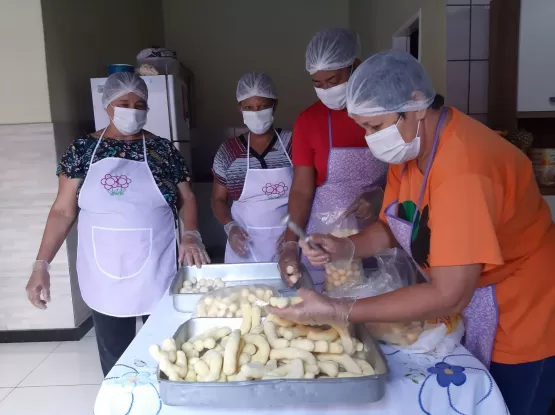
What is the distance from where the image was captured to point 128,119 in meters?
1.62

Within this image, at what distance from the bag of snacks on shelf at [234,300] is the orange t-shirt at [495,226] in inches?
15.1

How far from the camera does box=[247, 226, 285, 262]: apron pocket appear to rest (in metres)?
1.95

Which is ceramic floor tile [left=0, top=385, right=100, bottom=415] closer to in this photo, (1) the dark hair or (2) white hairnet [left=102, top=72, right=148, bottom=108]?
(2) white hairnet [left=102, top=72, right=148, bottom=108]

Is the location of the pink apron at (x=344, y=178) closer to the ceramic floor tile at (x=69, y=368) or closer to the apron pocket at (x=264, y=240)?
the apron pocket at (x=264, y=240)

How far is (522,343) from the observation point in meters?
0.97

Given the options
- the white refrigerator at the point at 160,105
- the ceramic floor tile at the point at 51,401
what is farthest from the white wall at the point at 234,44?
the ceramic floor tile at the point at 51,401

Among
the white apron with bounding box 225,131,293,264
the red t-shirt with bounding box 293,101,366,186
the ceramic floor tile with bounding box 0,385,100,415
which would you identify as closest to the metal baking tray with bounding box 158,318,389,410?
the red t-shirt with bounding box 293,101,366,186

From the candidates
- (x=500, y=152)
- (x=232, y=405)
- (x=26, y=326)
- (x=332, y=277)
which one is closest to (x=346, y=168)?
(x=332, y=277)

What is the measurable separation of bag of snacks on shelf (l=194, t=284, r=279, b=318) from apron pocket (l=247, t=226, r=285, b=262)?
2.21ft

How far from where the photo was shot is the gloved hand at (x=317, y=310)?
2.72 feet

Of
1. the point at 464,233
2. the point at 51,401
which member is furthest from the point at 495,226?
the point at 51,401

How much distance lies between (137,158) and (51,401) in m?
1.22

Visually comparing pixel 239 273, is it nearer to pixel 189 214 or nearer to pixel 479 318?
pixel 189 214

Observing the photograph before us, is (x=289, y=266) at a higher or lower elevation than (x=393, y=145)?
lower
